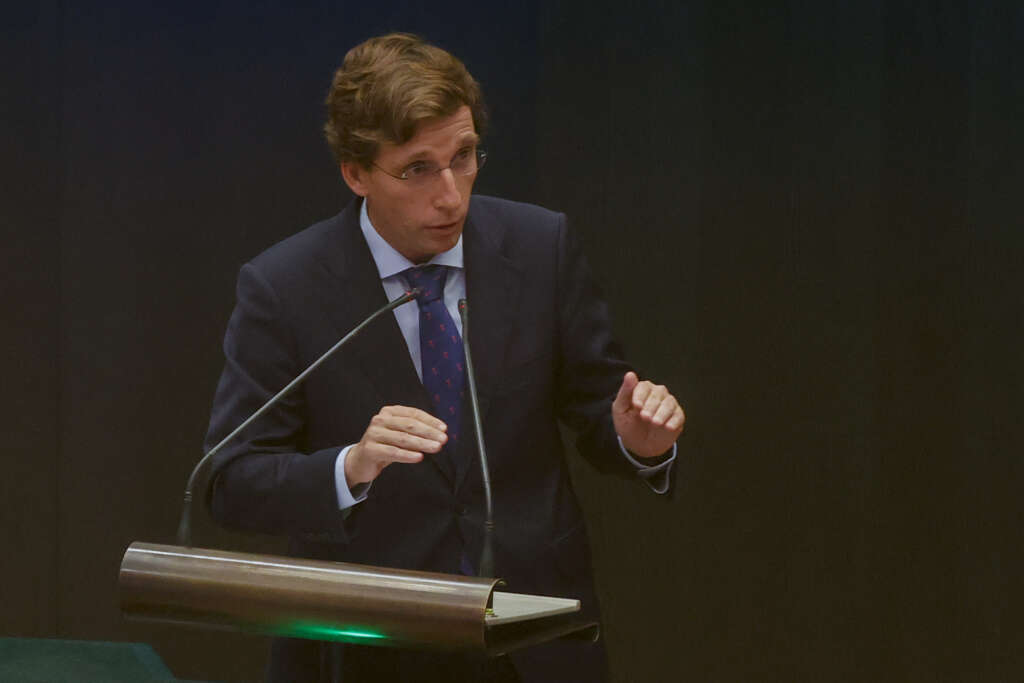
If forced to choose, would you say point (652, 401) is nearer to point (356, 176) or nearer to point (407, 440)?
point (407, 440)

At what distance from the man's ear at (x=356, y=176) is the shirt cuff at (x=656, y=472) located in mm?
533

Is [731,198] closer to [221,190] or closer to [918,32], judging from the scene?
[918,32]

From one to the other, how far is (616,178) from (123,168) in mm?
1177

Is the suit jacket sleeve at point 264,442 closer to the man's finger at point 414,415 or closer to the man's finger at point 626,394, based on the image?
the man's finger at point 414,415

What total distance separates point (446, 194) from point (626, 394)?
41cm

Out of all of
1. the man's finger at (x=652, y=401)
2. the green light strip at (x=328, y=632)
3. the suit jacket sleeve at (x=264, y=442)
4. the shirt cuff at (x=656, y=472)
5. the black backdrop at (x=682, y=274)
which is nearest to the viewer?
the green light strip at (x=328, y=632)

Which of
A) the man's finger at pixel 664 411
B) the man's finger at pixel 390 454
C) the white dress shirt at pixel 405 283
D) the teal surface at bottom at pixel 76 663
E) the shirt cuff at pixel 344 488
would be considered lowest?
the teal surface at bottom at pixel 76 663

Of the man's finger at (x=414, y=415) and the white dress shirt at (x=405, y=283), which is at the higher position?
the white dress shirt at (x=405, y=283)

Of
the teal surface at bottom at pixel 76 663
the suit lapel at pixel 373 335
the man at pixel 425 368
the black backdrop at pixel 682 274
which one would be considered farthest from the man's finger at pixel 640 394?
the black backdrop at pixel 682 274

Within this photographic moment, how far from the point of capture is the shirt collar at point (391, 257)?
195cm

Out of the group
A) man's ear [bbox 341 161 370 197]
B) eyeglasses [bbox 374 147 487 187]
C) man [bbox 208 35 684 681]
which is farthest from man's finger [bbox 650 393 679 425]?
man's ear [bbox 341 161 370 197]

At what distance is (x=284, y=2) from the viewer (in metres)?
3.10

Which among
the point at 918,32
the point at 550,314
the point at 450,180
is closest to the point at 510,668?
the point at 550,314

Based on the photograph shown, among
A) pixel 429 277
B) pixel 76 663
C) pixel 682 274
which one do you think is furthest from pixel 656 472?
pixel 682 274
